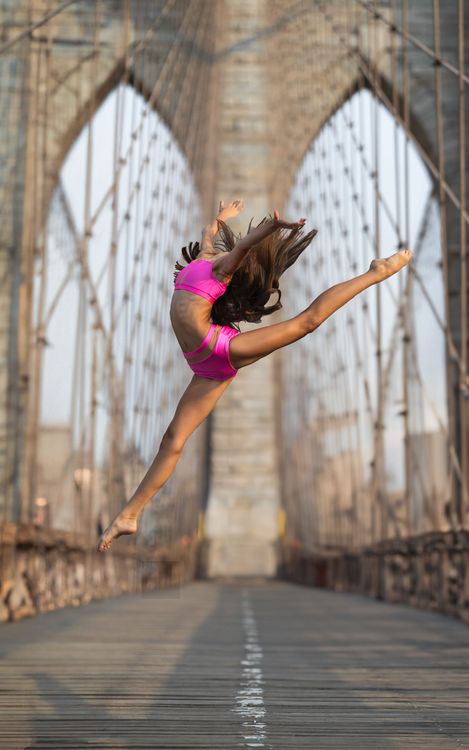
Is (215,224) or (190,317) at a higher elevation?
(215,224)

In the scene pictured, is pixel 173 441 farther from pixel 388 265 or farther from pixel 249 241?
pixel 388 265

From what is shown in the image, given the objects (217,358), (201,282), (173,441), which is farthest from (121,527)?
(201,282)

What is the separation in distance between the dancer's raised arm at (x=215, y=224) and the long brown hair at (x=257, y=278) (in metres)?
0.03

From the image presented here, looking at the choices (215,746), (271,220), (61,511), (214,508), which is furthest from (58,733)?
(214,508)

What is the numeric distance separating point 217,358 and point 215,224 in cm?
36

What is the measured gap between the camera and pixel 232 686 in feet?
10.1

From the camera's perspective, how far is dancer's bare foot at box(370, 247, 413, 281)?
254cm

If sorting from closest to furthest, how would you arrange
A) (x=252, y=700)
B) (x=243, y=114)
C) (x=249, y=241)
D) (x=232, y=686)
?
1. (x=249, y=241)
2. (x=252, y=700)
3. (x=232, y=686)
4. (x=243, y=114)

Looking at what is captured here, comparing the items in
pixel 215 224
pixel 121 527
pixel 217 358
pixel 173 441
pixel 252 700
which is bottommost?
pixel 252 700

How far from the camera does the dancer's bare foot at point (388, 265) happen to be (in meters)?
2.54

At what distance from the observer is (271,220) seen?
91.7 inches

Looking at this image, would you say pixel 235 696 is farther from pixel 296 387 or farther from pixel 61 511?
pixel 296 387

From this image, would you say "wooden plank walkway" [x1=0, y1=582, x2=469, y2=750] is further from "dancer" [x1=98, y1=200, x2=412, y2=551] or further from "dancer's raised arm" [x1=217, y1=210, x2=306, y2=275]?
"dancer's raised arm" [x1=217, y1=210, x2=306, y2=275]

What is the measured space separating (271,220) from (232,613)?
5.40 m
